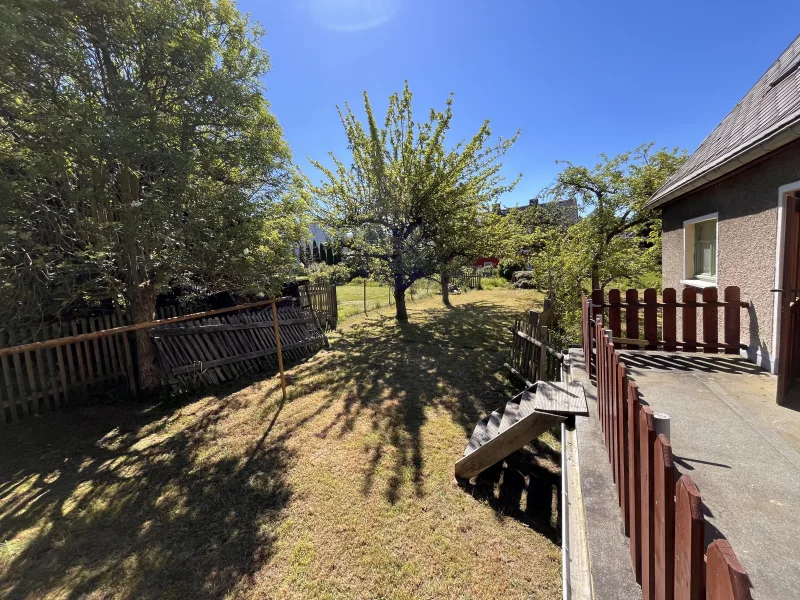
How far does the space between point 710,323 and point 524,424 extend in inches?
123

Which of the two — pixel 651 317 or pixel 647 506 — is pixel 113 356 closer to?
pixel 647 506

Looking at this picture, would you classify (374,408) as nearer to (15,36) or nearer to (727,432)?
(727,432)

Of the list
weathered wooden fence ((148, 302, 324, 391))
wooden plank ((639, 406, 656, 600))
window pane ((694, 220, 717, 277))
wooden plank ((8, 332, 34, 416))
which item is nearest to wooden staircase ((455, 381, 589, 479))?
wooden plank ((639, 406, 656, 600))

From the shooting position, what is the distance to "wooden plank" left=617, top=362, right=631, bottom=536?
190 centimetres

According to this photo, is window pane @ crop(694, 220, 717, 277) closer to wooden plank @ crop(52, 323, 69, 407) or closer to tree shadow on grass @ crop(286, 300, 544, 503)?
tree shadow on grass @ crop(286, 300, 544, 503)

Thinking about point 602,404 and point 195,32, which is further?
point 195,32

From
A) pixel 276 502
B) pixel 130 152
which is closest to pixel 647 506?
pixel 276 502

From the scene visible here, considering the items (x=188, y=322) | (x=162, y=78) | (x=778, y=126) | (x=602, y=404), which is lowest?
(x=602, y=404)

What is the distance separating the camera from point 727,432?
2770 millimetres

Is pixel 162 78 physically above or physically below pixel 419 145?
below

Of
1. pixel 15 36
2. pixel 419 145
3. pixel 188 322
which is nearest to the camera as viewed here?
pixel 15 36

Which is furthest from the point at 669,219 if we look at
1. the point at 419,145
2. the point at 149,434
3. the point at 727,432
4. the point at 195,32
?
the point at 149,434

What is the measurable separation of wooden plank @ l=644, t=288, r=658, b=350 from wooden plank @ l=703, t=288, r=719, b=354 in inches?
20.6

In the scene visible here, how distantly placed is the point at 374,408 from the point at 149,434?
3225 millimetres
